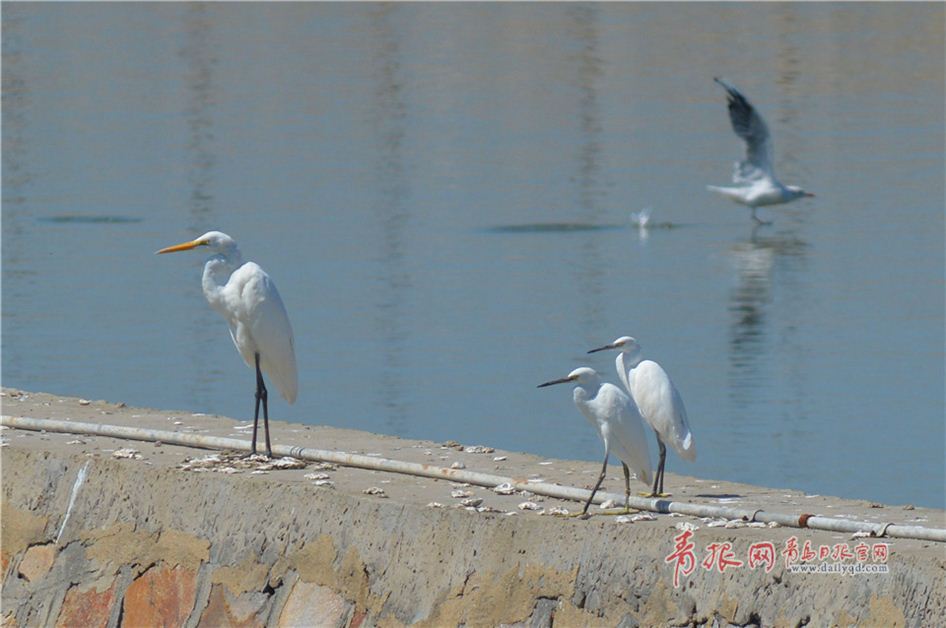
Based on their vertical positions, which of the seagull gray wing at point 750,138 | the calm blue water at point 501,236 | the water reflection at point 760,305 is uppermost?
the seagull gray wing at point 750,138

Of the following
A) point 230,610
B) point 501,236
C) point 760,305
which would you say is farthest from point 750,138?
point 230,610

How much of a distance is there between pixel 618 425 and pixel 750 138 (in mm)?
16550

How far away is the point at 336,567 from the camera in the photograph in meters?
7.06

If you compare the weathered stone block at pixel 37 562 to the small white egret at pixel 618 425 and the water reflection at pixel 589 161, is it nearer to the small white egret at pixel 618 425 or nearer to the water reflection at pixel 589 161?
the small white egret at pixel 618 425

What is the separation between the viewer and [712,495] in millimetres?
7512

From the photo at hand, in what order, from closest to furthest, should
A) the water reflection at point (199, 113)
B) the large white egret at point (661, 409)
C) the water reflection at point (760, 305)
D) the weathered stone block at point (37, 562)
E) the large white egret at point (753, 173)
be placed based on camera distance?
the large white egret at point (661, 409), the weathered stone block at point (37, 562), the water reflection at point (760, 305), the large white egret at point (753, 173), the water reflection at point (199, 113)

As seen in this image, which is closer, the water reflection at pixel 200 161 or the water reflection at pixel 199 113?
the water reflection at pixel 200 161

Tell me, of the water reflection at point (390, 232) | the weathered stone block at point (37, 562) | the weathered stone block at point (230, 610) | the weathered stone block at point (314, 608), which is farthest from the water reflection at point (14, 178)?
the weathered stone block at point (314, 608)

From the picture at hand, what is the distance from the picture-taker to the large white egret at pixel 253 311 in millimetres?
8180

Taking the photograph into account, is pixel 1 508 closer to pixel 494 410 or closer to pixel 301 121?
pixel 494 410

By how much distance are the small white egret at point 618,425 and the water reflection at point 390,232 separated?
15.8 ft

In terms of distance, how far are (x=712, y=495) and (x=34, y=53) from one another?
37.9m

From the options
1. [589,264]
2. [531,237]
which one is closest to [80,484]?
[589,264]

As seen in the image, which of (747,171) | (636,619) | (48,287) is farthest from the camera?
(747,171)
